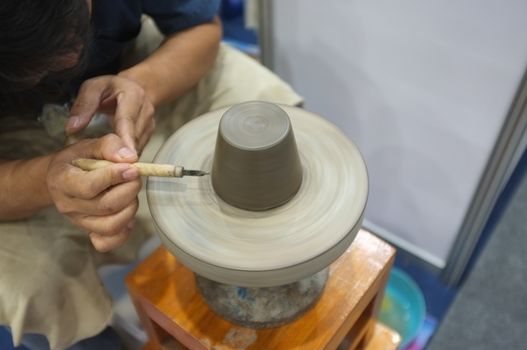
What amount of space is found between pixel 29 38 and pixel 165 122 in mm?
498

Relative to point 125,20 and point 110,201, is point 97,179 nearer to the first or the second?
point 110,201

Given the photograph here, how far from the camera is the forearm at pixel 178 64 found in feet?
3.16

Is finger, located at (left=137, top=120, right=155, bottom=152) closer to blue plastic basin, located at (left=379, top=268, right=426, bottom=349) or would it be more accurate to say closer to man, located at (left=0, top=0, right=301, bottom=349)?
man, located at (left=0, top=0, right=301, bottom=349)

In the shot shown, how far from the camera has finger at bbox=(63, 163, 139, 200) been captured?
641mm

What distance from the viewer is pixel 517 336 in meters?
1.37

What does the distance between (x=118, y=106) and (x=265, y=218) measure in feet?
1.10

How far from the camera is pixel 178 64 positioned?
1.01 meters

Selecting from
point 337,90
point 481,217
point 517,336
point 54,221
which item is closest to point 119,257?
point 54,221

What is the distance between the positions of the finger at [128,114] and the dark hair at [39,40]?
0.29 ft

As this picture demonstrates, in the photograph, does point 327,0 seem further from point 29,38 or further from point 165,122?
point 29,38

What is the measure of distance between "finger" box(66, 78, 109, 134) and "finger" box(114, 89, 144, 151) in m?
0.04

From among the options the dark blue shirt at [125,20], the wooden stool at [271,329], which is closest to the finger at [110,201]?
the wooden stool at [271,329]

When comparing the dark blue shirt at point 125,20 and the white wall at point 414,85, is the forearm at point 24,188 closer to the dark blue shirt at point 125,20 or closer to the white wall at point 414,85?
the dark blue shirt at point 125,20

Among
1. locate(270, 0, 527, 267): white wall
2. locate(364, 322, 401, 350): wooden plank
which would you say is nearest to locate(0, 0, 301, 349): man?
locate(270, 0, 527, 267): white wall
